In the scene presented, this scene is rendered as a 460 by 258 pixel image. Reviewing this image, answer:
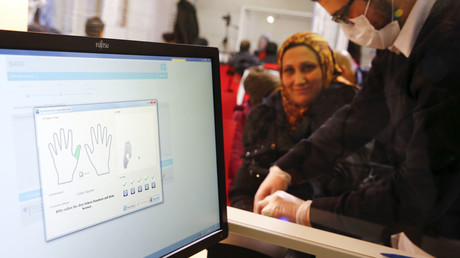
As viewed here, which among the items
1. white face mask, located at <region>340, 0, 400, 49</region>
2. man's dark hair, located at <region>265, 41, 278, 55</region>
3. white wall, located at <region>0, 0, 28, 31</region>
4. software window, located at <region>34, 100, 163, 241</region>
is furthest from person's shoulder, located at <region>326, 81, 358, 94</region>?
white wall, located at <region>0, 0, 28, 31</region>

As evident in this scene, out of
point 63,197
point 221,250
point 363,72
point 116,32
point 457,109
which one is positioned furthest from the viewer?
point 116,32

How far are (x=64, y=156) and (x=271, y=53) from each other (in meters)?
1.04

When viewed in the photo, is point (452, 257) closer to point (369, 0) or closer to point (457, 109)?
point (457, 109)

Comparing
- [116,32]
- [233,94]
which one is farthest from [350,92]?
[116,32]

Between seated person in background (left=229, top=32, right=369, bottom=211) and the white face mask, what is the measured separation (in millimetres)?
106

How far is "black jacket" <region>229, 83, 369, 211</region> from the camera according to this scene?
1281 mm

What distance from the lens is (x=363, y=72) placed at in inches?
48.9

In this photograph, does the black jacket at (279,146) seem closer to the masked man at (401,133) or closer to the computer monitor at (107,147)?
the masked man at (401,133)

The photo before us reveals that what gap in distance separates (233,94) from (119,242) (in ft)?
3.34

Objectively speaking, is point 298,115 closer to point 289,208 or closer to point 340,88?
point 340,88

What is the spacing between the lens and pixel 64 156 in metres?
0.48

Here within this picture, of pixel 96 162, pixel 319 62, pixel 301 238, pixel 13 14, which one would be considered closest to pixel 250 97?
pixel 319 62

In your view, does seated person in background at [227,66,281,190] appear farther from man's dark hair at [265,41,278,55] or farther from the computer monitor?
the computer monitor

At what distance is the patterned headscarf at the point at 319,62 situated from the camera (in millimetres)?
1295
